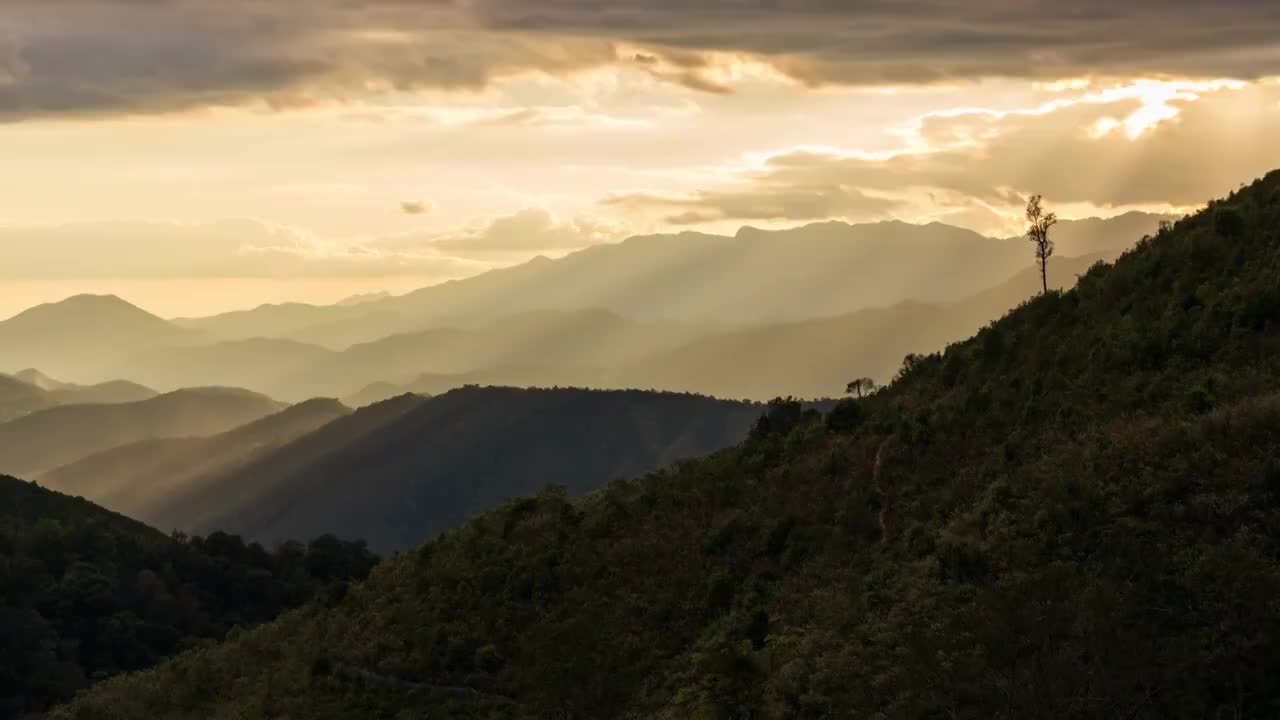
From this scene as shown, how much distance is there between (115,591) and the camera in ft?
448

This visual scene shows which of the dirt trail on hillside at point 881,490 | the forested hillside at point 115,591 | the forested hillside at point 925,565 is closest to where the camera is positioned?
the forested hillside at point 925,565

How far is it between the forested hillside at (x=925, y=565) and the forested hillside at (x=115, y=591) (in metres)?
27.5

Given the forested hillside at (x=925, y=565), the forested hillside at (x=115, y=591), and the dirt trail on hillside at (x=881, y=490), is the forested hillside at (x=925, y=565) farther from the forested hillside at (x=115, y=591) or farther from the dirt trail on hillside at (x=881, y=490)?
the forested hillside at (x=115, y=591)

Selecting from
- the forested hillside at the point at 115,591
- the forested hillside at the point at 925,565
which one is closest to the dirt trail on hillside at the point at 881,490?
the forested hillside at the point at 925,565

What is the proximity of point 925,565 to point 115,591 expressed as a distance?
347 feet

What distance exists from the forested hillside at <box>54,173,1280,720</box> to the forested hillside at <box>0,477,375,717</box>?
90.4 feet

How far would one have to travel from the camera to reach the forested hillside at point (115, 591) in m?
114

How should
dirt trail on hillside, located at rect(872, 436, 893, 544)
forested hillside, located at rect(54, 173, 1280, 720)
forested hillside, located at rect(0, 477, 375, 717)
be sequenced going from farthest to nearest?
forested hillside, located at rect(0, 477, 375, 717)
dirt trail on hillside, located at rect(872, 436, 893, 544)
forested hillside, located at rect(54, 173, 1280, 720)

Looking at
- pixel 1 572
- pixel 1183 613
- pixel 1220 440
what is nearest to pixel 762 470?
pixel 1220 440

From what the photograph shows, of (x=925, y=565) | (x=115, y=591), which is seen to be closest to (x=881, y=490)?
(x=925, y=565)

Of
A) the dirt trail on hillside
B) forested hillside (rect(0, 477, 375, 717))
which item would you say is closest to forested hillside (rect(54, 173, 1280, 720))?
the dirt trail on hillside

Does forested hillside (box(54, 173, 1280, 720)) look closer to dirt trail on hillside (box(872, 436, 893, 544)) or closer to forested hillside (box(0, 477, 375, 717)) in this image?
dirt trail on hillside (box(872, 436, 893, 544))

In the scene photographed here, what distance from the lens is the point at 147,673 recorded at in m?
91.1

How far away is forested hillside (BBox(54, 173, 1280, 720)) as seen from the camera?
39750 millimetres
